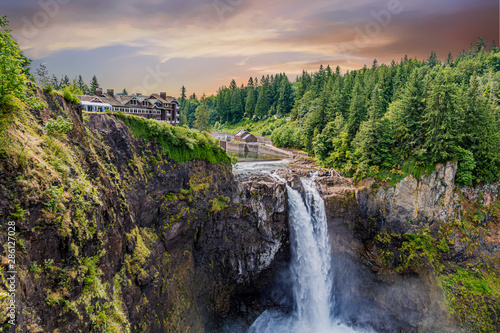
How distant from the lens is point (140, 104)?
42.7 meters

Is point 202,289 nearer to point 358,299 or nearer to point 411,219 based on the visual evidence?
point 358,299

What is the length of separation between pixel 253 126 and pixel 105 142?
300 feet

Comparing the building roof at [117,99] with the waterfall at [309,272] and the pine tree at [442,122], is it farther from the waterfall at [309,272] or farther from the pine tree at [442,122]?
the pine tree at [442,122]

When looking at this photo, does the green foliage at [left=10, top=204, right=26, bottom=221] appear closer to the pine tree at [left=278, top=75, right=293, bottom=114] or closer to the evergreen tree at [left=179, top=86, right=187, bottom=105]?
the pine tree at [left=278, top=75, right=293, bottom=114]

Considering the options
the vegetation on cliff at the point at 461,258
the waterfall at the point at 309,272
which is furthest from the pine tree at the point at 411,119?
the waterfall at the point at 309,272

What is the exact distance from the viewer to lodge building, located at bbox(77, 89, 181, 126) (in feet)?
118

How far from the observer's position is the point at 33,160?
378 inches

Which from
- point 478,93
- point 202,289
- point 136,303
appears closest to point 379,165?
point 478,93

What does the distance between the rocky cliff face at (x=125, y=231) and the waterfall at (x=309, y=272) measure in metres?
1.40

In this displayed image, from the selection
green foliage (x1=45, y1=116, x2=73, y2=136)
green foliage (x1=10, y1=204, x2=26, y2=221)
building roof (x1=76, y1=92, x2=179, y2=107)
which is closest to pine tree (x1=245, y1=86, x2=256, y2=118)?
Answer: building roof (x1=76, y1=92, x2=179, y2=107)

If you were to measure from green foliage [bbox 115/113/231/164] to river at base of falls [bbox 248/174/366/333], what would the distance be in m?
9.28

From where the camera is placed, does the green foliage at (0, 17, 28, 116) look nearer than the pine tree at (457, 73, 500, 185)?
Yes

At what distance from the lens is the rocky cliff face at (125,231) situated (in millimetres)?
9023

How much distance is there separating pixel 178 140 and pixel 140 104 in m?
24.9
